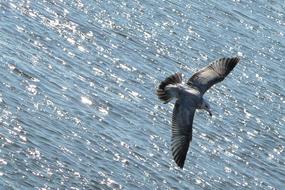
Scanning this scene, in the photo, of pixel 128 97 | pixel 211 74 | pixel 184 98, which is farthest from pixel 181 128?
pixel 128 97

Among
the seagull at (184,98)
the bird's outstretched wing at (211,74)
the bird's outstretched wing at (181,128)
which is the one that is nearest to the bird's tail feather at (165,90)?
the seagull at (184,98)

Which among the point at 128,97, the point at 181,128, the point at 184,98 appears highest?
the point at 184,98

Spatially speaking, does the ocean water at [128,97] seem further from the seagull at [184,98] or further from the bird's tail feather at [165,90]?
the bird's tail feather at [165,90]

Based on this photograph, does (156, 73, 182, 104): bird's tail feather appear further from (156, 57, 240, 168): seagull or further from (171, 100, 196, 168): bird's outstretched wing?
(171, 100, 196, 168): bird's outstretched wing

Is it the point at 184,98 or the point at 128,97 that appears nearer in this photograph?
the point at 184,98

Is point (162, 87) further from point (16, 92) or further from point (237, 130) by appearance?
point (237, 130)

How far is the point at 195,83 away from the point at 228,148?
1109 cm

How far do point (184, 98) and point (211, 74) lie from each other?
5.17 ft

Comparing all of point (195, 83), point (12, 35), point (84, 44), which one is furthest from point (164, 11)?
point (195, 83)

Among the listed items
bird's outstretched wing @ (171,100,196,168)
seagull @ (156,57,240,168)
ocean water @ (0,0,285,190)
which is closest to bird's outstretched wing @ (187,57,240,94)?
seagull @ (156,57,240,168)

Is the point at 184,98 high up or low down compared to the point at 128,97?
up

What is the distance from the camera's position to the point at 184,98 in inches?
922

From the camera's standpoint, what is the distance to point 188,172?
32.0m

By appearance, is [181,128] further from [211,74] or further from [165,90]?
[211,74]
